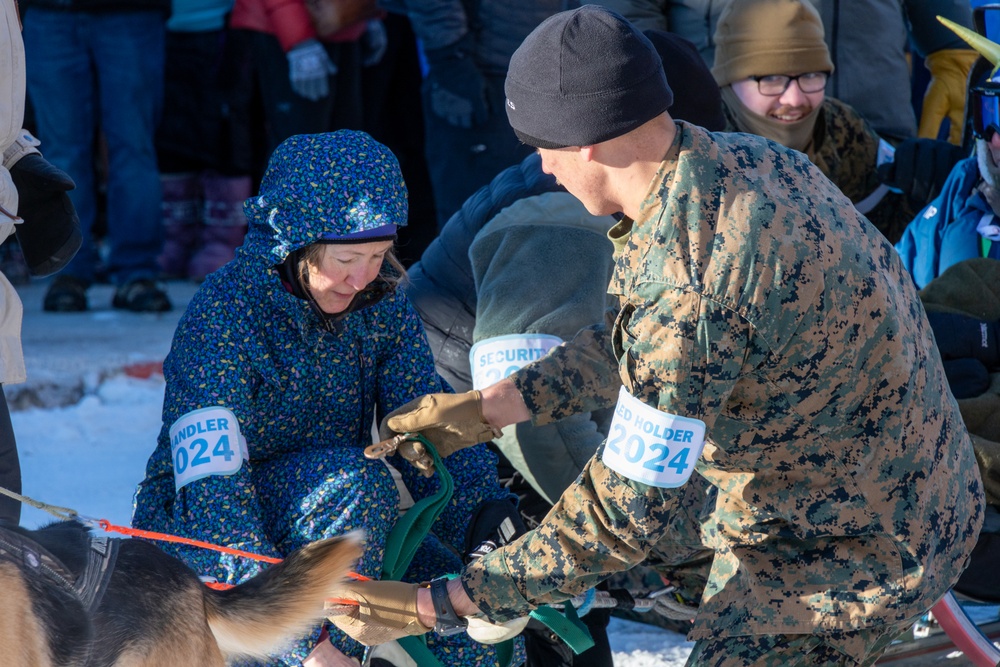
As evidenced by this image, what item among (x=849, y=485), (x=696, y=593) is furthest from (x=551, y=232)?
(x=849, y=485)

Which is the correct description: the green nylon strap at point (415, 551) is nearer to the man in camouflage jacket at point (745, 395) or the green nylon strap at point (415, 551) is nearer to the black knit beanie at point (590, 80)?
the man in camouflage jacket at point (745, 395)

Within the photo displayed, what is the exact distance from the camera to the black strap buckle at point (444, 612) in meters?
Answer: 2.33

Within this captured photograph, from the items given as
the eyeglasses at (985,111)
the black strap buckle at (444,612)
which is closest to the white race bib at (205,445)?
the black strap buckle at (444,612)

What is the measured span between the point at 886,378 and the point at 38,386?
398 cm

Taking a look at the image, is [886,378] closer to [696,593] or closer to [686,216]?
[686,216]

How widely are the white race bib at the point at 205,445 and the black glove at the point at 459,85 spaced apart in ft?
9.08

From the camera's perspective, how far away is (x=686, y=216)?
6.93 ft

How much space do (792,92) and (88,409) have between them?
3163mm

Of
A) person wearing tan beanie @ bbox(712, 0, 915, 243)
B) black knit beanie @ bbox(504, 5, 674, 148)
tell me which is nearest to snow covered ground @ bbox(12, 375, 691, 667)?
person wearing tan beanie @ bbox(712, 0, 915, 243)

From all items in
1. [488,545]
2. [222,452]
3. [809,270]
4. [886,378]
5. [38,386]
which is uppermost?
[809,270]

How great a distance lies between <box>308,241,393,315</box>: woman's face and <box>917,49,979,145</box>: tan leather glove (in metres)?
3.35

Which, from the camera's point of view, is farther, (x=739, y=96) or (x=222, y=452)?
(x=739, y=96)

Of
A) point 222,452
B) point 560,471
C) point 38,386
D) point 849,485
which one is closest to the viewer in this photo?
point 849,485

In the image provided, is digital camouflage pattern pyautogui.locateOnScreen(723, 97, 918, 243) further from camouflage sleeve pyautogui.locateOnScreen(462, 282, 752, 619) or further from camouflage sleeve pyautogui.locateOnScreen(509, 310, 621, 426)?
camouflage sleeve pyautogui.locateOnScreen(462, 282, 752, 619)
